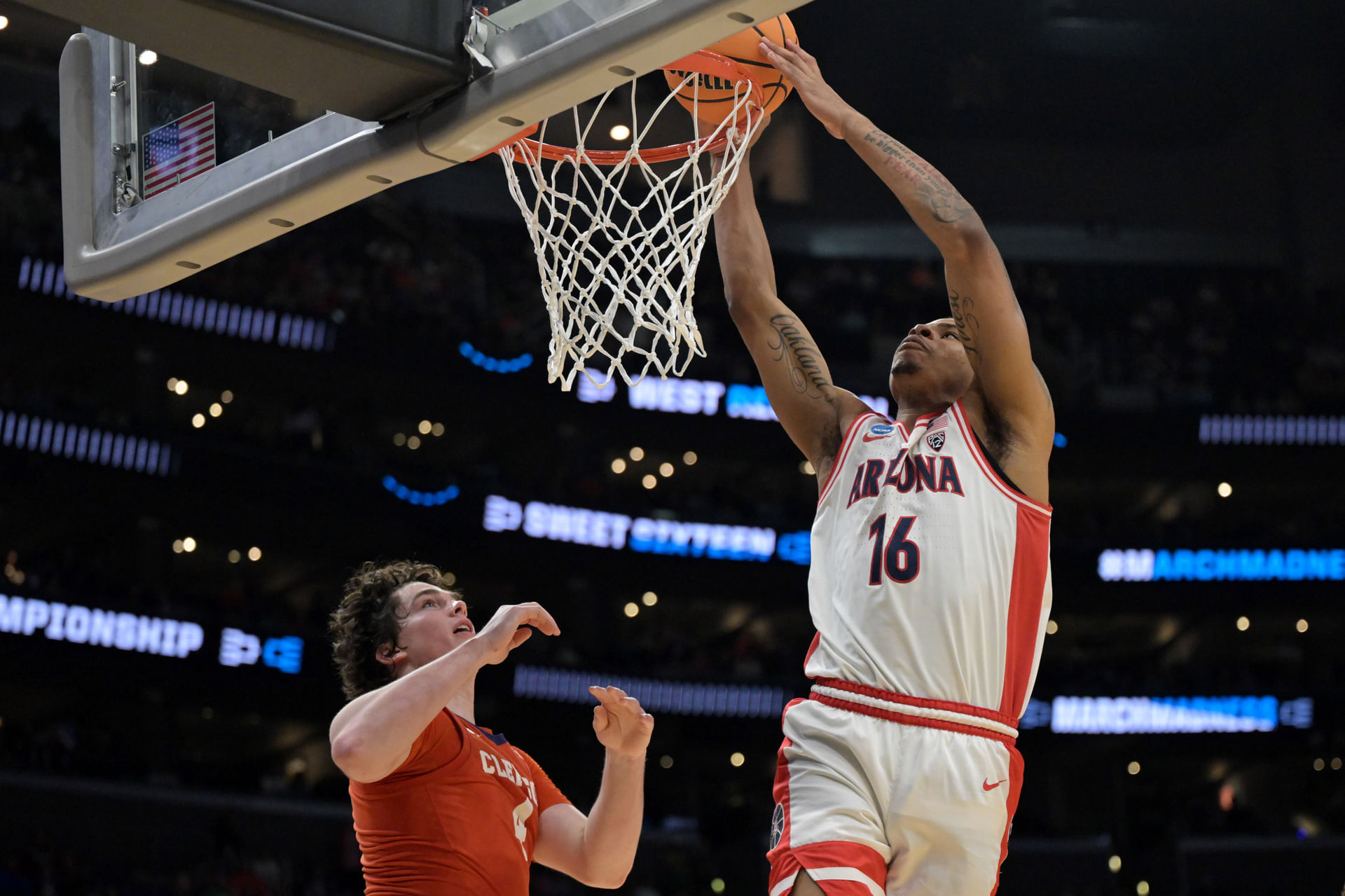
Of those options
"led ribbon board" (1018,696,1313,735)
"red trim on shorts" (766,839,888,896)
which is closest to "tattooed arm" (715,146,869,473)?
"red trim on shorts" (766,839,888,896)

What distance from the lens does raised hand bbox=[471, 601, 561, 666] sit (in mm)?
3033

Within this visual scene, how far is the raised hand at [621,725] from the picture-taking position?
3463mm

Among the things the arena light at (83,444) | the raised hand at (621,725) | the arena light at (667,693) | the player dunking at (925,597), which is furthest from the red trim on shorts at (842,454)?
the arena light at (667,693)

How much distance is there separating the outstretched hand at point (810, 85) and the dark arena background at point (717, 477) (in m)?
13.7

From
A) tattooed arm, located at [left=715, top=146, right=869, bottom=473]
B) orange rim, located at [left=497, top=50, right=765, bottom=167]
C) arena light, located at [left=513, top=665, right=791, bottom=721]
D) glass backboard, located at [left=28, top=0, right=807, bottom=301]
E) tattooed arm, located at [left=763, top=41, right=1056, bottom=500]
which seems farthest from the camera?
arena light, located at [left=513, top=665, right=791, bottom=721]

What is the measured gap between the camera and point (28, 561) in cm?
1766

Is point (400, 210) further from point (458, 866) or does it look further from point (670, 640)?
point (458, 866)

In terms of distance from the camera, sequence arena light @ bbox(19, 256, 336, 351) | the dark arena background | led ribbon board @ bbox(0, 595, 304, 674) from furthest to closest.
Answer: the dark arena background → arena light @ bbox(19, 256, 336, 351) → led ribbon board @ bbox(0, 595, 304, 674)

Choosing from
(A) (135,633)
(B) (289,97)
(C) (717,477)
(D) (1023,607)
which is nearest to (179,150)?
(B) (289,97)

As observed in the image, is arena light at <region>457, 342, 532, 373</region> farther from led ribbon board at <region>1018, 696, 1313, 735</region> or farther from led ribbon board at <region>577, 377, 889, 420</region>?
led ribbon board at <region>1018, 696, 1313, 735</region>

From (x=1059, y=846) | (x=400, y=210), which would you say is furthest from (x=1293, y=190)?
(x=400, y=210)

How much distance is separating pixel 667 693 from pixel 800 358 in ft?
55.8

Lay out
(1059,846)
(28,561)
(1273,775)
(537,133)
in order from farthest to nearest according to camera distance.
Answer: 1. (1273,775)
2. (1059,846)
3. (28,561)
4. (537,133)

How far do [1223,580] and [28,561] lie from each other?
56.4ft
